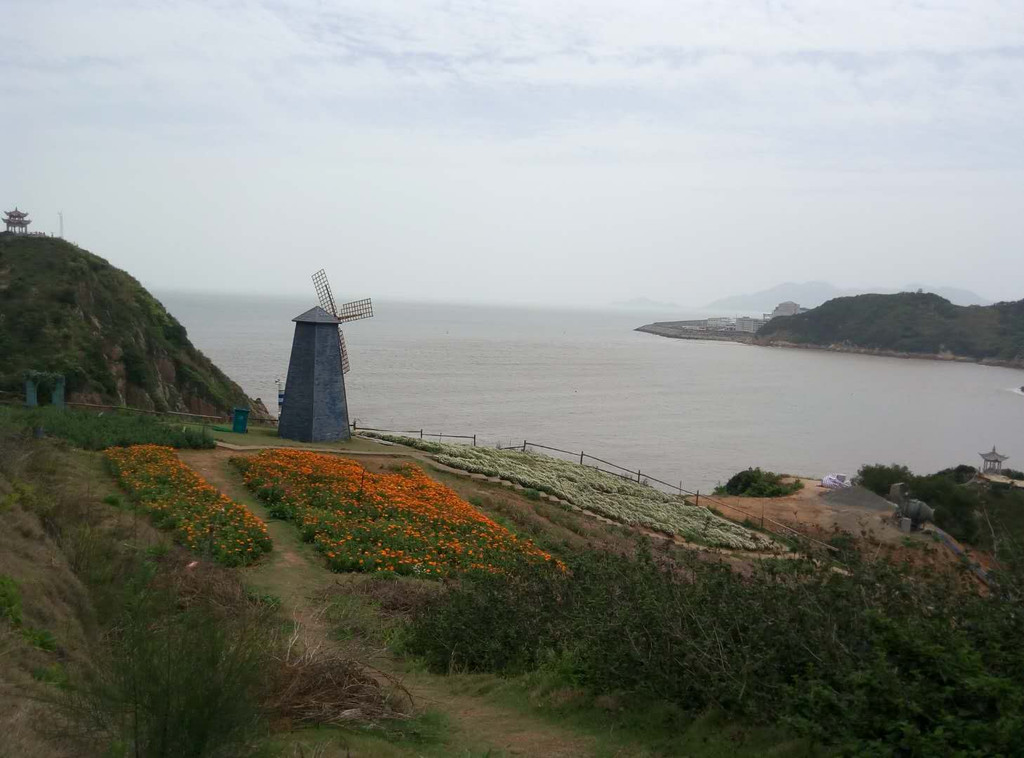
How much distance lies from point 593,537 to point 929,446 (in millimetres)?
53694

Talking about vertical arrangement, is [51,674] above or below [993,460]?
above

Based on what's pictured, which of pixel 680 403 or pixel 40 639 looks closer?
pixel 40 639

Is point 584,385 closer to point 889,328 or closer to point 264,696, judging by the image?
point 264,696

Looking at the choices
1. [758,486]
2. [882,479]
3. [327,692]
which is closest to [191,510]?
[327,692]

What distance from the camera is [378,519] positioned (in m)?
15.3

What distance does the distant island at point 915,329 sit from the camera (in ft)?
509

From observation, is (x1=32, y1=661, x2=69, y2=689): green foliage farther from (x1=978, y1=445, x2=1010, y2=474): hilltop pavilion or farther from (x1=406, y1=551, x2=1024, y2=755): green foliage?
(x1=978, y1=445, x2=1010, y2=474): hilltop pavilion

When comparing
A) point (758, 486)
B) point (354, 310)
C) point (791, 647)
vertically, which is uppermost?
point (354, 310)

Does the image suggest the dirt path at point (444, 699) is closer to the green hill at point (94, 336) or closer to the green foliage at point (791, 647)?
the green foliage at point (791, 647)

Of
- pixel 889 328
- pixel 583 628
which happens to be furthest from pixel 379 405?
pixel 889 328

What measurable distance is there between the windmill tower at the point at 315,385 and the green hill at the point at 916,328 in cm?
15183

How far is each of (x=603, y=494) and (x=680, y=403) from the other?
51.6m

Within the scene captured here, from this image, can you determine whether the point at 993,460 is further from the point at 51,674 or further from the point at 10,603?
the point at 51,674

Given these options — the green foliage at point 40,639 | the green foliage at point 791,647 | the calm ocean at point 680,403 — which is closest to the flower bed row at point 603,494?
the calm ocean at point 680,403
